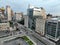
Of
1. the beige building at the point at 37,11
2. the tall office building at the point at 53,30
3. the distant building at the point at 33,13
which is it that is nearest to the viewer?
the tall office building at the point at 53,30

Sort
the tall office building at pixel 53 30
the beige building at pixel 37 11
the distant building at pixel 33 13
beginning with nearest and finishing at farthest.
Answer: the tall office building at pixel 53 30 < the distant building at pixel 33 13 < the beige building at pixel 37 11

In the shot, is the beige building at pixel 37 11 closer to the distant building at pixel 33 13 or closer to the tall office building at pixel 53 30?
the distant building at pixel 33 13

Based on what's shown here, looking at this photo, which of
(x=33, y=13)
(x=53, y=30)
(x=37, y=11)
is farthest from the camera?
(x=37, y=11)

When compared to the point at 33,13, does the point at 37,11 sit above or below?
above

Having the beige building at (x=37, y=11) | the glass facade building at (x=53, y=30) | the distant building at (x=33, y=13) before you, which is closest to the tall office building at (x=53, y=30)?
the glass facade building at (x=53, y=30)

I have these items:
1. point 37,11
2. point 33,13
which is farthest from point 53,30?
point 37,11

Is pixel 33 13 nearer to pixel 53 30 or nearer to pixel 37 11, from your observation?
pixel 37 11

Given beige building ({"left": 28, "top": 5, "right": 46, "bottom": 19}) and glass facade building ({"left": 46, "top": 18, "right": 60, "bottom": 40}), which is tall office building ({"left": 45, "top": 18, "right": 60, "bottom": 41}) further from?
beige building ({"left": 28, "top": 5, "right": 46, "bottom": 19})

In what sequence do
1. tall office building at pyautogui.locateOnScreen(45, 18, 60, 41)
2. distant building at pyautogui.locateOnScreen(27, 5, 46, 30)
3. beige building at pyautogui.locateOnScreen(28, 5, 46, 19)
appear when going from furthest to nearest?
beige building at pyautogui.locateOnScreen(28, 5, 46, 19) < distant building at pyautogui.locateOnScreen(27, 5, 46, 30) < tall office building at pyautogui.locateOnScreen(45, 18, 60, 41)

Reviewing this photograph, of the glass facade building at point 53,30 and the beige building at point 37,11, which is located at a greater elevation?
the beige building at point 37,11

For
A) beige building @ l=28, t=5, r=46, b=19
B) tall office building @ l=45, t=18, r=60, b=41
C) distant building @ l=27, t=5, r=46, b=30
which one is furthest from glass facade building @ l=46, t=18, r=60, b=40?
beige building @ l=28, t=5, r=46, b=19

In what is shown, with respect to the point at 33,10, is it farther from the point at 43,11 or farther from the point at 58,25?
the point at 58,25
